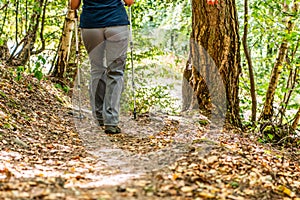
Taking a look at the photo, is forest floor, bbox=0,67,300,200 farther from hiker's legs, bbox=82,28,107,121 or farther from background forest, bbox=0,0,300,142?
background forest, bbox=0,0,300,142

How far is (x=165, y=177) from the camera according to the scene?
3.10 m

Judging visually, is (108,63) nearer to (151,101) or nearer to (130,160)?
(130,160)

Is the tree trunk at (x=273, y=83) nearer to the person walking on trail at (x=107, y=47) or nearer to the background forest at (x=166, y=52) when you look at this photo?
the background forest at (x=166, y=52)

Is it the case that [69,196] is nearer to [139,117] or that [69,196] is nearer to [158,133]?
[158,133]

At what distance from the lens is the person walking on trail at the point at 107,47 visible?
16.6 feet

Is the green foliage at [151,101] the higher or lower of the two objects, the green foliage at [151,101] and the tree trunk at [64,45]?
the lower

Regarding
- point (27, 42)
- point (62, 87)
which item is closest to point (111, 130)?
point (62, 87)

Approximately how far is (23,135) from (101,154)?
99 centimetres

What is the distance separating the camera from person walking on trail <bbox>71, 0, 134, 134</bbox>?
505cm

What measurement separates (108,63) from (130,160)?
67.8 inches

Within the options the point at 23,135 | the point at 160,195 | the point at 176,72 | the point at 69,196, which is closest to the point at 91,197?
the point at 69,196

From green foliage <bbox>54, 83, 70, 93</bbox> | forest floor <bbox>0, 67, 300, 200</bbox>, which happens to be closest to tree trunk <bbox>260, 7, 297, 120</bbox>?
forest floor <bbox>0, 67, 300, 200</bbox>

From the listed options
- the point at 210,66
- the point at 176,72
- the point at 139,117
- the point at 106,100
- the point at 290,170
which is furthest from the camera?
the point at 176,72

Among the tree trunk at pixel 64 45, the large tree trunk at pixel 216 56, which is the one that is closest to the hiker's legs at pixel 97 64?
the large tree trunk at pixel 216 56
